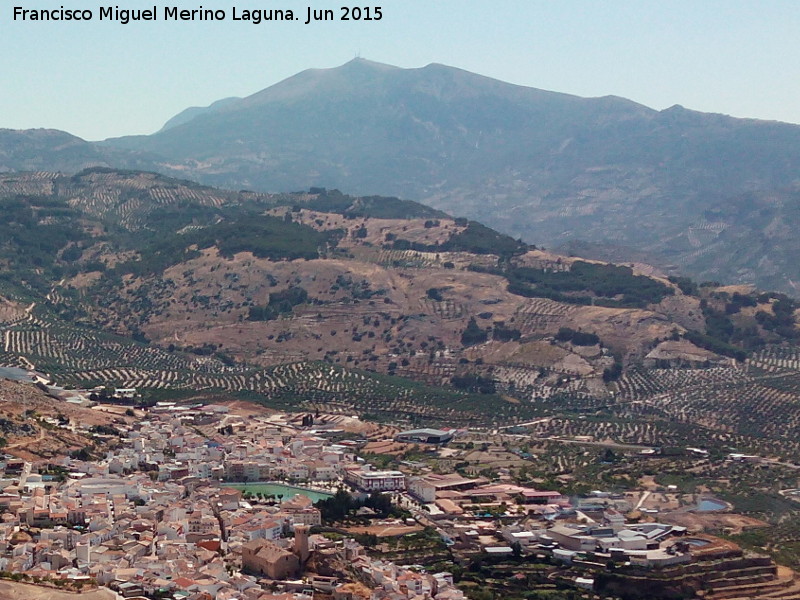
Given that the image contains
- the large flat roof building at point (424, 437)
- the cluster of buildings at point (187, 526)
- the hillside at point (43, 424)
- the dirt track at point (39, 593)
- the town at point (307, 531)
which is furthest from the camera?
the large flat roof building at point (424, 437)

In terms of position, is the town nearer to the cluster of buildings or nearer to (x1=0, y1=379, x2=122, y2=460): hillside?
the cluster of buildings

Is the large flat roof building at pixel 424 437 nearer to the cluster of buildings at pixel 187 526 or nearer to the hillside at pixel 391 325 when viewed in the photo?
the hillside at pixel 391 325

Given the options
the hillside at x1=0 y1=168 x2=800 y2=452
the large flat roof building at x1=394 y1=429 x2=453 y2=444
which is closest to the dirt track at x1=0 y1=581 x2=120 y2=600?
the large flat roof building at x1=394 y1=429 x2=453 y2=444

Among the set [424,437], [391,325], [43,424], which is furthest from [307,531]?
[391,325]

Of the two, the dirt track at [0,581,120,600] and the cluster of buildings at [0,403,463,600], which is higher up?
the dirt track at [0,581,120,600]

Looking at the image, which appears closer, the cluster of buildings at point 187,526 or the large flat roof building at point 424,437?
the cluster of buildings at point 187,526

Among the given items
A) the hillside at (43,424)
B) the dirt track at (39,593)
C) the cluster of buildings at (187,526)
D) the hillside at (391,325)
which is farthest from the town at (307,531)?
the hillside at (391,325)

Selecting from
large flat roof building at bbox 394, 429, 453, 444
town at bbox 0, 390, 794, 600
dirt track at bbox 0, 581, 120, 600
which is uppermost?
dirt track at bbox 0, 581, 120, 600

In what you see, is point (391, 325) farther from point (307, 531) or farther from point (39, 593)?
point (39, 593)

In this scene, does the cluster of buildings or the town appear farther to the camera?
the town

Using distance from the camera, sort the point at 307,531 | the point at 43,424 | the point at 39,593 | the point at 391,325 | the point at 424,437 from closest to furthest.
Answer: the point at 39,593 → the point at 307,531 → the point at 43,424 → the point at 424,437 → the point at 391,325
